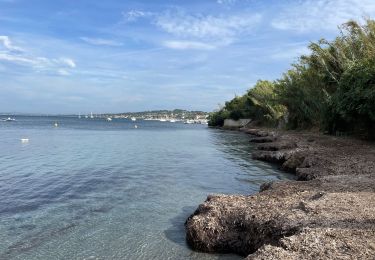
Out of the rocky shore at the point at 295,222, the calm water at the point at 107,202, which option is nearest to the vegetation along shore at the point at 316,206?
the rocky shore at the point at 295,222

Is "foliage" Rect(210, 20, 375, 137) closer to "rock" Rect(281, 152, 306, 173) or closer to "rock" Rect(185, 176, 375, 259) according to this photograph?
"rock" Rect(281, 152, 306, 173)

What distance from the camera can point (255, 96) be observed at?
101000 millimetres

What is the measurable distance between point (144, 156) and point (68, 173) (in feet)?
39.9

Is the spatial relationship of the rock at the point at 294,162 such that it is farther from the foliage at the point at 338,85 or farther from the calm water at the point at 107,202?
the foliage at the point at 338,85

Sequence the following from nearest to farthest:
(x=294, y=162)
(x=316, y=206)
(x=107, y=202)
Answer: (x=316, y=206), (x=107, y=202), (x=294, y=162)

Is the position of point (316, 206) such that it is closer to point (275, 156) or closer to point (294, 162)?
point (294, 162)

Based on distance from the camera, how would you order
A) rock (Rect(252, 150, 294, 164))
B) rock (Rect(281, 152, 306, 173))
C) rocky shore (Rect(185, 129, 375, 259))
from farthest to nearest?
rock (Rect(252, 150, 294, 164))
rock (Rect(281, 152, 306, 173))
rocky shore (Rect(185, 129, 375, 259))

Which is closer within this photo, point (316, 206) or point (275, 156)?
point (316, 206)

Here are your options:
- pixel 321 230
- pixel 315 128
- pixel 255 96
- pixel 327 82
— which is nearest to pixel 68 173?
pixel 321 230

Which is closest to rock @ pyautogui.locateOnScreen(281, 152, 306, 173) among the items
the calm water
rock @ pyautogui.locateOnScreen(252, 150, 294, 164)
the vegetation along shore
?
the vegetation along shore

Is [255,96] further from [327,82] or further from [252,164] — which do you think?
[252,164]

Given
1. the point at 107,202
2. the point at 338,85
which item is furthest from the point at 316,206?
the point at 338,85

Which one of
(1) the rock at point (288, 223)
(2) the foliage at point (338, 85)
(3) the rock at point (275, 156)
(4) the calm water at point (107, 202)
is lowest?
(4) the calm water at point (107, 202)

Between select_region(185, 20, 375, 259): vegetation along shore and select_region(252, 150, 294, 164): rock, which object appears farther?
select_region(252, 150, 294, 164): rock
